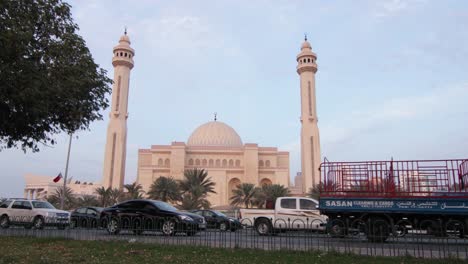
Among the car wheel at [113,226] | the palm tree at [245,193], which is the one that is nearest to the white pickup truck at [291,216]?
the car wheel at [113,226]

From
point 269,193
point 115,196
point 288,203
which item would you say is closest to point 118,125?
point 115,196

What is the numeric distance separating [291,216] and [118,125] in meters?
44.6

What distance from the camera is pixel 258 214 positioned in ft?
54.9

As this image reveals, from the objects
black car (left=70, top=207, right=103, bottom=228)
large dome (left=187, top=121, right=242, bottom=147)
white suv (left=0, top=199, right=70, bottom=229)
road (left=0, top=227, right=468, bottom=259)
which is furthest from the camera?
large dome (left=187, top=121, right=242, bottom=147)

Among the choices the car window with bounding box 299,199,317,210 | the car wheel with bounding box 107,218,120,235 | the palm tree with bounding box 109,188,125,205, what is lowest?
the car wheel with bounding box 107,218,120,235

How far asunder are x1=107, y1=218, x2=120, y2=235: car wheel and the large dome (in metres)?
53.5

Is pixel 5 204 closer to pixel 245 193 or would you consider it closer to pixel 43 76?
pixel 43 76

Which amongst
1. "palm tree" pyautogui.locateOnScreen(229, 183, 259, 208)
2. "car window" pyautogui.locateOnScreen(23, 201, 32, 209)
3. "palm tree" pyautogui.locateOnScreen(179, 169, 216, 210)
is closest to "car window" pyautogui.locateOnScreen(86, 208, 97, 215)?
"car window" pyautogui.locateOnScreen(23, 201, 32, 209)

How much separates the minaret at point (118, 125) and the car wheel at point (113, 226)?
41.8 metres

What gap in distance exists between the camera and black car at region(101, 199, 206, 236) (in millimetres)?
13781

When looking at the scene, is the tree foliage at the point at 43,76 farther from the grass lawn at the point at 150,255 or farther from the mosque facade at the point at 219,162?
the mosque facade at the point at 219,162

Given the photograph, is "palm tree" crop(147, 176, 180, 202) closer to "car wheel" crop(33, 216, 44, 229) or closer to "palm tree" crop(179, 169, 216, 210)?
"palm tree" crop(179, 169, 216, 210)

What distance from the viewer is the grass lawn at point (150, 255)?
796 cm

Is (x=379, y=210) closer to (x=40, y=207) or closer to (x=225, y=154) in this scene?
(x=40, y=207)
